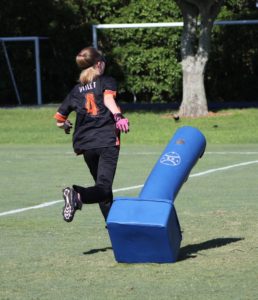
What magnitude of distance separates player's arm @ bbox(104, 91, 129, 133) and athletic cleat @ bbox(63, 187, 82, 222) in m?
0.71

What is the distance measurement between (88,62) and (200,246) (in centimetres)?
197

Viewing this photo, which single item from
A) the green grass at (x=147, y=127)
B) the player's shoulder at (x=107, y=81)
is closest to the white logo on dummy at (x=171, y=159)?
the player's shoulder at (x=107, y=81)

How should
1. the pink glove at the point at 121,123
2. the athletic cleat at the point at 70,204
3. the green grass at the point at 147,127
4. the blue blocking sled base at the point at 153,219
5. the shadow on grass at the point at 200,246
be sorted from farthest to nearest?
1. the green grass at the point at 147,127
2. the pink glove at the point at 121,123
3. the shadow on grass at the point at 200,246
4. the athletic cleat at the point at 70,204
5. the blue blocking sled base at the point at 153,219

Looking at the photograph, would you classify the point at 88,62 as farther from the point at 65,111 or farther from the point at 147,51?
the point at 147,51

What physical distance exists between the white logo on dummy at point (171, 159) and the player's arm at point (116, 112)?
1.38 ft

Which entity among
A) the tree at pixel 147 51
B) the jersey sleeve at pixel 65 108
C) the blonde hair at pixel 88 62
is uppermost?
the blonde hair at pixel 88 62

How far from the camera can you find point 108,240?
964 centimetres

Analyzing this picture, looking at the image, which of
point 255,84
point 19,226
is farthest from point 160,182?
point 255,84

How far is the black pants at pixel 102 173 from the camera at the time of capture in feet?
29.3

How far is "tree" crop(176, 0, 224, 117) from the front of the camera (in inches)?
1067

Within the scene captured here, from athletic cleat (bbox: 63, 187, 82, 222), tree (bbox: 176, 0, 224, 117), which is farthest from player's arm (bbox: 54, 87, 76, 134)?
tree (bbox: 176, 0, 224, 117)

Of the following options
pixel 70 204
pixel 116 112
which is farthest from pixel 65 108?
pixel 70 204

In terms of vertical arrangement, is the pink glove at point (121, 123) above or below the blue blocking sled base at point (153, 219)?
above

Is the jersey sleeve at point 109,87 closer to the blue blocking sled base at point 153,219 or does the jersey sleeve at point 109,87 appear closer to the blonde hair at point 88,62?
the blonde hair at point 88,62
